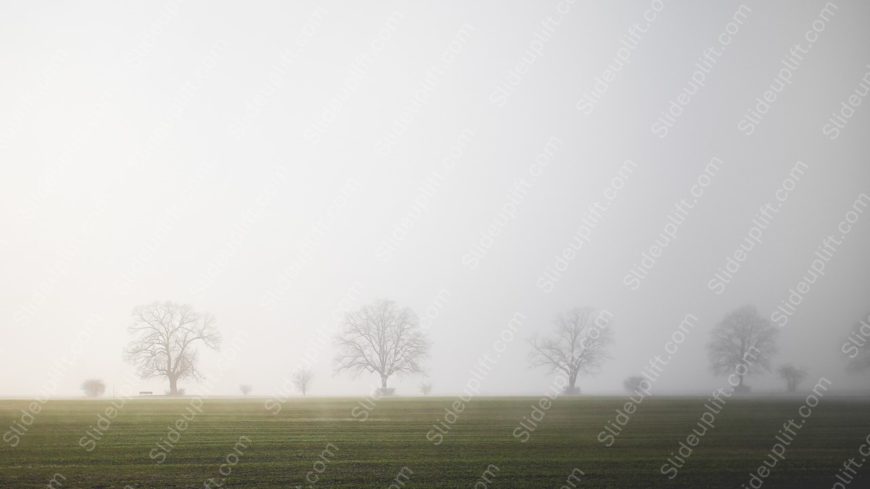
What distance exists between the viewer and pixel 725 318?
89562 millimetres

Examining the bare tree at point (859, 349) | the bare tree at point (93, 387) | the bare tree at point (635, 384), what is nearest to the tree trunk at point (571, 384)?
the bare tree at point (635, 384)

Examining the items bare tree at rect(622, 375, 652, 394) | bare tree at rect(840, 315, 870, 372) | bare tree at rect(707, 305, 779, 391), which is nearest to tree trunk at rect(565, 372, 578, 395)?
bare tree at rect(622, 375, 652, 394)

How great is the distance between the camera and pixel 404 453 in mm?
20672

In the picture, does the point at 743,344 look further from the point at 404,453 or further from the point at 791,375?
the point at 404,453

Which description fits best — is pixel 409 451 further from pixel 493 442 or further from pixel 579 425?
pixel 579 425

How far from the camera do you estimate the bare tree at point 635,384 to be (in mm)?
74688

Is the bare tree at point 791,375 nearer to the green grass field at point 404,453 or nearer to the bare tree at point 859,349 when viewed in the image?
the bare tree at point 859,349

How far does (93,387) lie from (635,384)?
70.8 m

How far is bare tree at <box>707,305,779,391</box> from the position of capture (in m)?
83.8

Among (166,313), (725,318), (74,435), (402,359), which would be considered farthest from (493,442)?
(725,318)

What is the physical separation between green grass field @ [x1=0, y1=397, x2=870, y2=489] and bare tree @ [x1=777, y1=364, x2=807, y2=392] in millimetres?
52403

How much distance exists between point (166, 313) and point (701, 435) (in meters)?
63.5

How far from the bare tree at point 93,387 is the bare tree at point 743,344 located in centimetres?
8632

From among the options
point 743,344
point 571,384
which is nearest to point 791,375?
point 743,344
